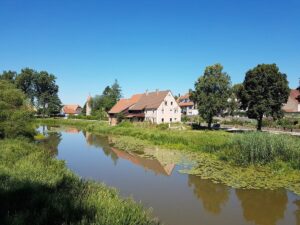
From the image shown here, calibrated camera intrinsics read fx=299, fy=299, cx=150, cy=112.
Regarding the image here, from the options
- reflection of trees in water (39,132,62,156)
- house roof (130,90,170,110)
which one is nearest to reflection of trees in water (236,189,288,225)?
reflection of trees in water (39,132,62,156)

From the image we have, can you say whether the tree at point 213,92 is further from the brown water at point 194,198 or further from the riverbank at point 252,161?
the brown water at point 194,198

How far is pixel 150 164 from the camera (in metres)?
23.6

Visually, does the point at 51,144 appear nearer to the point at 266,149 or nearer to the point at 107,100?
the point at 266,149

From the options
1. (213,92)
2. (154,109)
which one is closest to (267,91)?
(213,92)

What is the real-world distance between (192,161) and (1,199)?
16.5m

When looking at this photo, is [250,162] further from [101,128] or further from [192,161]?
[101,128]

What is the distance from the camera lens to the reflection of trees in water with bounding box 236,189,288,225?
11.8 meters

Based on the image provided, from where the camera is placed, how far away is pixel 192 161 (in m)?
23.2

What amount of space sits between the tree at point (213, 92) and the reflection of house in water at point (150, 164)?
66.1 feet

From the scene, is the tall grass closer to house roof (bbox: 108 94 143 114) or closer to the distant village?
the distant village

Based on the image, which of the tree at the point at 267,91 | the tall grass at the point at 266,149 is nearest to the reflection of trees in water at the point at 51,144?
the tall grass at the point at 266,149

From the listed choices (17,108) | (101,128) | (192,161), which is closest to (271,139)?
(192,161)

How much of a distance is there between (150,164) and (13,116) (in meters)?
12.5

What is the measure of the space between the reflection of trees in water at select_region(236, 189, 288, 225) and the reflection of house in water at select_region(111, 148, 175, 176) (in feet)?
20.8
